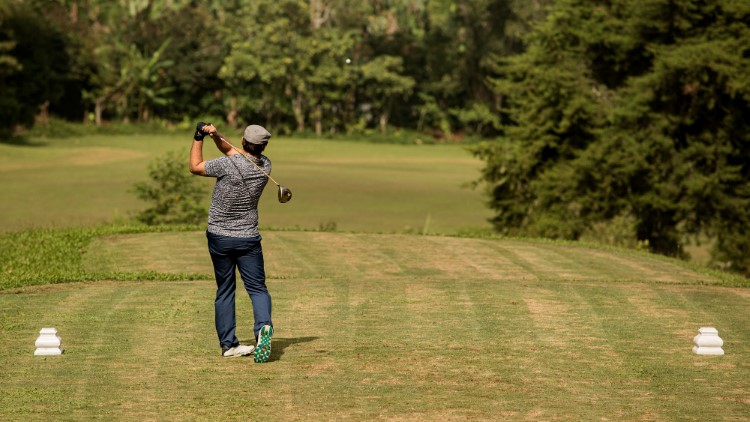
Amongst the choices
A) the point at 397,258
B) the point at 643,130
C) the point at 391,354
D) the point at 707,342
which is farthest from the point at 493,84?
the point at 391,354

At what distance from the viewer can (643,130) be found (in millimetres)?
39281

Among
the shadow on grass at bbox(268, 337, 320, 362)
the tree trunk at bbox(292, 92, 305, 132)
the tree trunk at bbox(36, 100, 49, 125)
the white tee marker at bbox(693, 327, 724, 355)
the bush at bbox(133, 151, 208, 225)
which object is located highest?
the white tee marker at bbox(693, 327, 724, 355)

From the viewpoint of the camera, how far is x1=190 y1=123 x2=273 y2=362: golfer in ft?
37.1

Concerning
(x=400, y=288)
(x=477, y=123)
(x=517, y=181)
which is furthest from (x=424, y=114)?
(x=400, y=288)

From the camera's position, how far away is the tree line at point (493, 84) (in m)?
38.6

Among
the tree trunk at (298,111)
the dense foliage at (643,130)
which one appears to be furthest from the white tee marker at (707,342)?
the tree trunk at (298,111)

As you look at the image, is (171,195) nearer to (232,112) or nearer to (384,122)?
(232,112)

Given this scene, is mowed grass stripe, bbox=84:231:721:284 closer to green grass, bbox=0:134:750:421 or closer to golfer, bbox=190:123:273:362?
green grass, bbox=0:134:750:421

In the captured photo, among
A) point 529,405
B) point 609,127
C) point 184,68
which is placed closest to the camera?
point 529,405

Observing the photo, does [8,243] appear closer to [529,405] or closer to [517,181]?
[529,405]

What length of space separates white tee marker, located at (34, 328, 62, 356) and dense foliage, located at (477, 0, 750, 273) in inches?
1123

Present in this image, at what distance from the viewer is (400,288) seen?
54.6 ft

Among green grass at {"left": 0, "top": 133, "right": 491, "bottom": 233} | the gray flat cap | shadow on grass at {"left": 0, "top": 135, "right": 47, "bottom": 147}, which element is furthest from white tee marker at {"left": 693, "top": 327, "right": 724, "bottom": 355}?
shadow on grass at {"left": 0, "top": 135, "right": 47, "bottom": 147}

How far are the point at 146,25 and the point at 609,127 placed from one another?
56.1m
